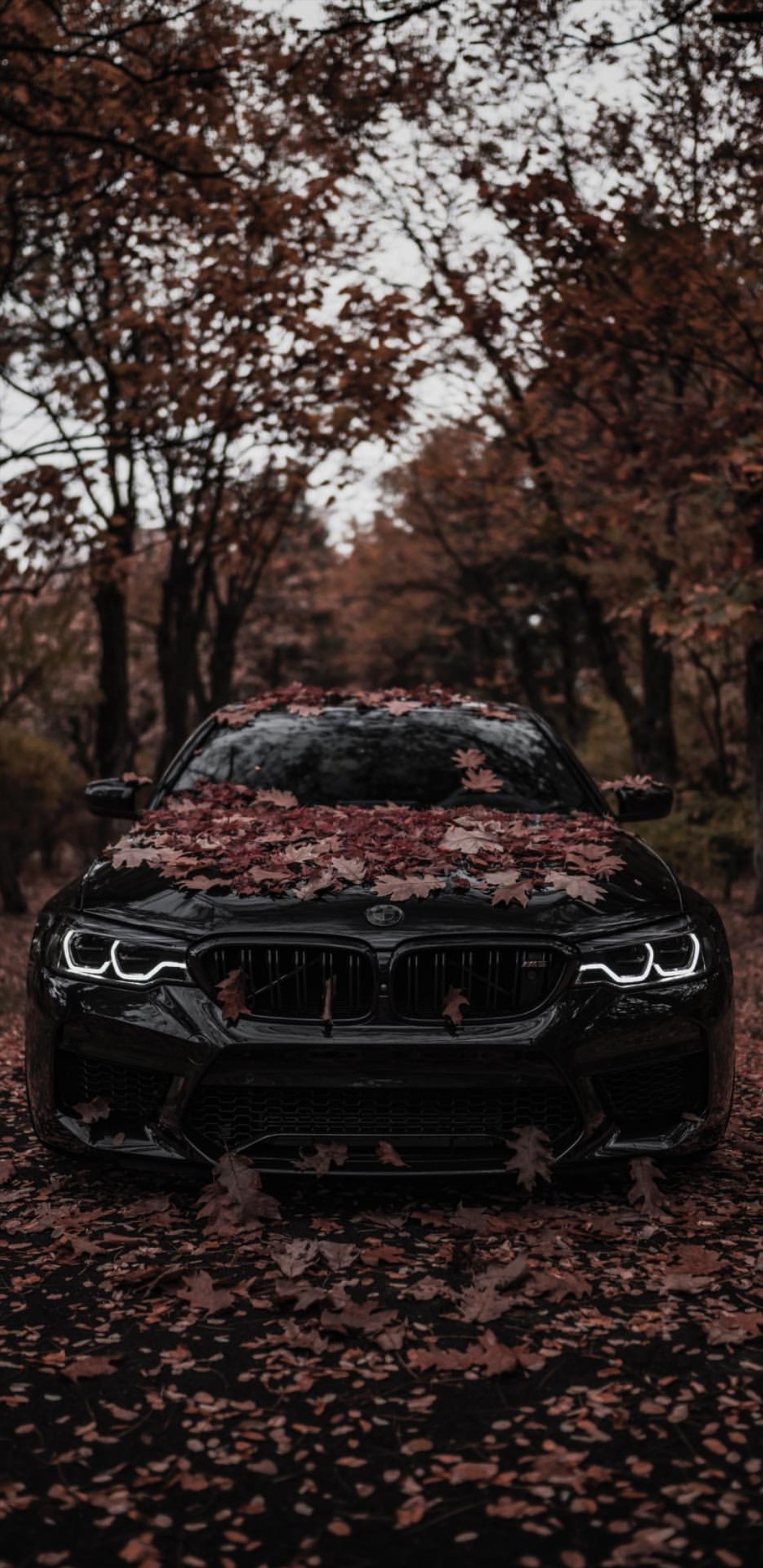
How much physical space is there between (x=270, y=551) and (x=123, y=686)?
7022 mm

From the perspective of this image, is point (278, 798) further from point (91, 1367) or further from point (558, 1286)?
point (91, 1367)

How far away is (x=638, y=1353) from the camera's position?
343 centimetres

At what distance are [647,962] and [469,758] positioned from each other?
208 centimetres

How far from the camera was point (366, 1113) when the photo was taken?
4309 millimetres

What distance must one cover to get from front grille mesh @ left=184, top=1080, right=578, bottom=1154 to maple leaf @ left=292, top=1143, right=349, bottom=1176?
33mm

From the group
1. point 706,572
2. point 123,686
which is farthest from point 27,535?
point 706,572

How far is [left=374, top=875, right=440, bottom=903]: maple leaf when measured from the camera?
454 centimetres

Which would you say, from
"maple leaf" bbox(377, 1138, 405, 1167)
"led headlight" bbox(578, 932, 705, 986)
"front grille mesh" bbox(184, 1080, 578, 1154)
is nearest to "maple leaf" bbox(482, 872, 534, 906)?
"led headlight" bbox(578, 932, 705, 986)

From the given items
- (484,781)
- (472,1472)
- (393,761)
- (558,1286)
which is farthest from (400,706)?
(472,1472)

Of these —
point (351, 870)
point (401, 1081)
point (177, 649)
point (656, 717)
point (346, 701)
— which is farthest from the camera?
point (656, 717)

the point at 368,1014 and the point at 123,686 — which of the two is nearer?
the point at 368,1014

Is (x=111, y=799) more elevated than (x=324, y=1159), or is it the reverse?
(x=111, y=799)

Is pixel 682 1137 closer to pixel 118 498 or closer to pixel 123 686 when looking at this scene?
pixel 123 686

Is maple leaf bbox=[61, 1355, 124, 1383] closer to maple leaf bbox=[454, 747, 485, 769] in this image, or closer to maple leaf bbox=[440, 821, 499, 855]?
maple leaf bbox=[440, 821, 499, 855]
